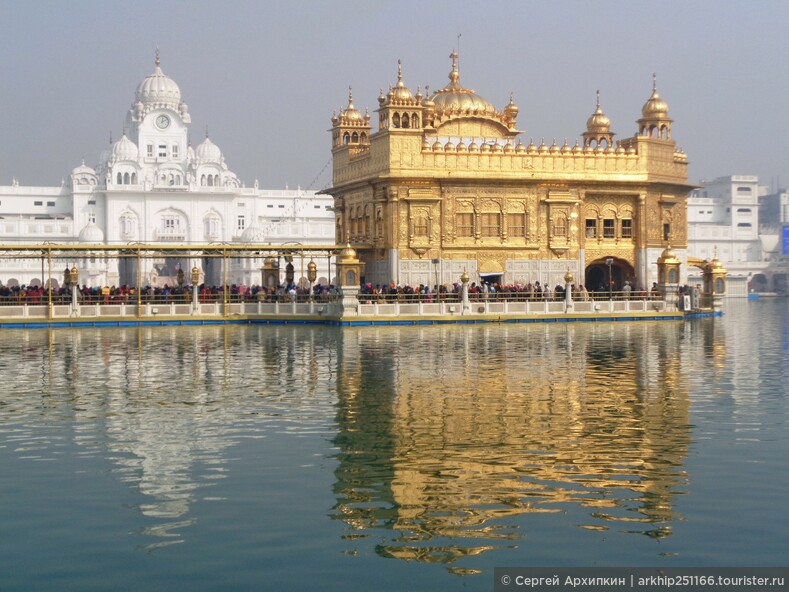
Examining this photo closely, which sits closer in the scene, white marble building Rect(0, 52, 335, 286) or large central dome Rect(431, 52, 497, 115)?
large central dome Rect(431, 52, 497, 115)

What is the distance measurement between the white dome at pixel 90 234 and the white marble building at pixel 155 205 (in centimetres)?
Answer: 11

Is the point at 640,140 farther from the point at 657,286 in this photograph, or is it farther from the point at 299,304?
the point at 299,304

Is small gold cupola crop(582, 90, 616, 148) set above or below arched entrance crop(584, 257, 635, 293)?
above

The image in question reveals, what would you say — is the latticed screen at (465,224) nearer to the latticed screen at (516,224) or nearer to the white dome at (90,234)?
the latticed screen at (516,224)

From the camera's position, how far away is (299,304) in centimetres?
4241

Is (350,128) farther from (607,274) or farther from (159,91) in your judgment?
(159,91)

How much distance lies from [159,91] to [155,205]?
50.0ft

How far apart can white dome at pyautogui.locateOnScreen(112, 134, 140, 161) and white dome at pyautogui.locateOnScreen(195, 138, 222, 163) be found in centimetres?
637

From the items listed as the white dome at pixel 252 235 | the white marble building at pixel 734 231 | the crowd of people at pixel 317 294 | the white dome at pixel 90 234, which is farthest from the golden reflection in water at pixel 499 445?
the white marble building at pixel 734 231

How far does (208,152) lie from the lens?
112 m

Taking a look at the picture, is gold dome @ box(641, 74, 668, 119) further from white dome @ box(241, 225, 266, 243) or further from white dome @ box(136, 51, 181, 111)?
white dome @ box(136, 51, 181, 111)

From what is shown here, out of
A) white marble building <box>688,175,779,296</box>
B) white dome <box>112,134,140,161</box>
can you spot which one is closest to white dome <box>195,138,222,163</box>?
white dome <box>112,134,140,161</box>

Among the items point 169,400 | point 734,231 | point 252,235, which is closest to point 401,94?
point 169,400

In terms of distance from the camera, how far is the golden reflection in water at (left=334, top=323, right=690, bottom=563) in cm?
1019
